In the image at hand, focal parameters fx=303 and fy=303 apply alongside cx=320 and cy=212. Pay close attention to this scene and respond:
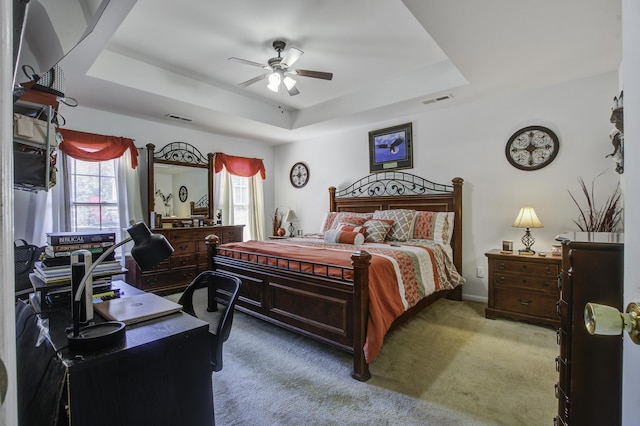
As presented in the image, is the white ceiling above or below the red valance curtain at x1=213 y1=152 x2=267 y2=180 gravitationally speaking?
above

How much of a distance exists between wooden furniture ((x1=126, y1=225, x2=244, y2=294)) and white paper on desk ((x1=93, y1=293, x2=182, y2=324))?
281 cm

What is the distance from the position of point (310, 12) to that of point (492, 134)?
2615mm

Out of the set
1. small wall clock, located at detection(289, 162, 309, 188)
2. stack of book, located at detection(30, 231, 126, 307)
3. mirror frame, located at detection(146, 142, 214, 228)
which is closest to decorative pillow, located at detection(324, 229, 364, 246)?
small wall clock, located at detection(289, 162, 309, 188)

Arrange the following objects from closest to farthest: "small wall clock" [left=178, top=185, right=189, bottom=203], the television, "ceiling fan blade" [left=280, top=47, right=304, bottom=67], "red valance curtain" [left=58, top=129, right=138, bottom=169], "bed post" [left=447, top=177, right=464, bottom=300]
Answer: the television
"ceiling fan blade" [left=280, top=47, right=304, bottom=67]
"red valance curtain" [left=58, top=129, right=138, bottom=169]
"bed post" [left=447, top=177, right=464, bottom=300]
"small wall clock" [left=178, top=185, right=189, bottom=203]

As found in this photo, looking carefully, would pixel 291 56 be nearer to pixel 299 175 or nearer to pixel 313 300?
pixel 313 300

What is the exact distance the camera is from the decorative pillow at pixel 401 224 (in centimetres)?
387

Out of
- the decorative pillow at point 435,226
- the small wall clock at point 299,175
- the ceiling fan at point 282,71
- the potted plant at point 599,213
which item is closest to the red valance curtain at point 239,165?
the small wall clock at point 299,175

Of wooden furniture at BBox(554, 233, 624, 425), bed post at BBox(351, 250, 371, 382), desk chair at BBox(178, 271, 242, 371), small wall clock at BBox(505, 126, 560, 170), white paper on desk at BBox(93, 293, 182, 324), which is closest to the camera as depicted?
wooden furniture at BBox(554, 233, 624, 425)

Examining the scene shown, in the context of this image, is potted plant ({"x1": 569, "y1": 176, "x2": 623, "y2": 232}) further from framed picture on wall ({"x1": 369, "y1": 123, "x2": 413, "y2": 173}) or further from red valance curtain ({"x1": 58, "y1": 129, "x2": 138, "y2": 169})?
red valance curtain ({"x1": 58, "y1": 129, "x2": 138, "y2": 169})

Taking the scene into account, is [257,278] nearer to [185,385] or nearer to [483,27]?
[185,385]

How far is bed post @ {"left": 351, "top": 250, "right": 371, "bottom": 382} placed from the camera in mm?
2113

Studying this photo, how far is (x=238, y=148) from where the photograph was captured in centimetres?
561

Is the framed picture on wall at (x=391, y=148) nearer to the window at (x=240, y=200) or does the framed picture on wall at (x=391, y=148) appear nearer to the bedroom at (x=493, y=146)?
the bedroom at (x=493, y=146)

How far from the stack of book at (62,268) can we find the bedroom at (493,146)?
104 inches
